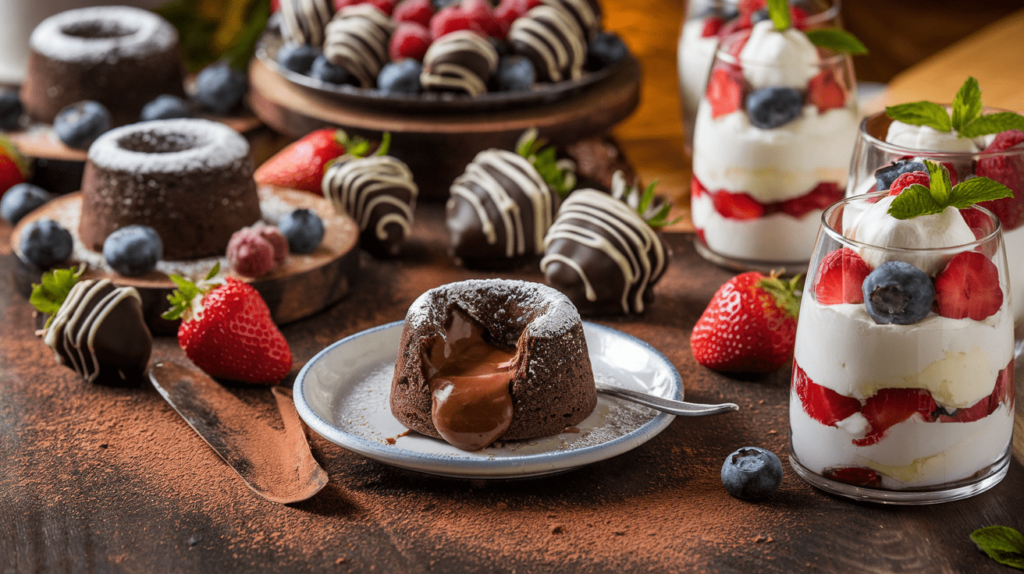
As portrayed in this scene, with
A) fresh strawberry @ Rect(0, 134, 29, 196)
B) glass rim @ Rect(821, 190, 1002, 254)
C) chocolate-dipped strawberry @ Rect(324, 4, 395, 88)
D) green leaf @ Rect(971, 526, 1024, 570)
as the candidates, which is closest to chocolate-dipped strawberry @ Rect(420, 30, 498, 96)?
chocolate-dipped strawberry @ Rect(324, 4, 395, 88)

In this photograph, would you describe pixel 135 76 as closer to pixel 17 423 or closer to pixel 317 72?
pixel 317 72

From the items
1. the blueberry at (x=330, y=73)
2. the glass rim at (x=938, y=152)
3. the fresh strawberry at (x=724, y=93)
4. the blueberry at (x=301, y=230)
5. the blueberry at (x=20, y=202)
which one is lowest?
the blueberry at (x=20, y=202)

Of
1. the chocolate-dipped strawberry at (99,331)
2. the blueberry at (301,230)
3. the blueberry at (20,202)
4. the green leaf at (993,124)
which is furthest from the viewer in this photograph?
the blueberry at (20,202)

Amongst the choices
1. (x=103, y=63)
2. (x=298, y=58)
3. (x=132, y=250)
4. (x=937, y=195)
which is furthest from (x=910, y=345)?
(x=103, y=63)

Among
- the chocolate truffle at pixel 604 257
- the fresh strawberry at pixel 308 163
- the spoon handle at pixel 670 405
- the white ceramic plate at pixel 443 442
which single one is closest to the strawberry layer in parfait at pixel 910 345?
the spoon handle at pixel 670 405

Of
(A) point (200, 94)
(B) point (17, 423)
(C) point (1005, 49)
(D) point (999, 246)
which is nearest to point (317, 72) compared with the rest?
(A) point (200, 94)

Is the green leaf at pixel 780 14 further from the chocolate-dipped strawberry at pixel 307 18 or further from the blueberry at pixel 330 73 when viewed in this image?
the chocolate-dipped strawberry at pixel 307 18
